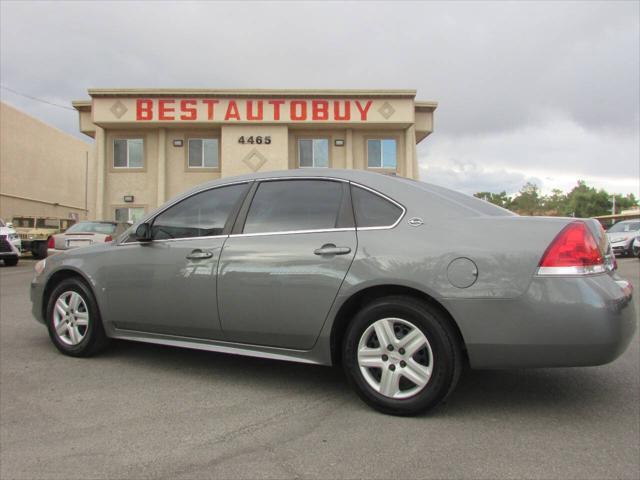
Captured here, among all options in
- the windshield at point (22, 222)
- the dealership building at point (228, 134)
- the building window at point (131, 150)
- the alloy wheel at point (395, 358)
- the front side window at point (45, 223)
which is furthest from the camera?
the building window at point (131, 150)

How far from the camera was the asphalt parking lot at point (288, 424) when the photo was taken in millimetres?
2605

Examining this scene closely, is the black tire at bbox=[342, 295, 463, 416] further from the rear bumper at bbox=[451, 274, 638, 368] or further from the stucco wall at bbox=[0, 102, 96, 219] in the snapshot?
the stucco wall at bbox=[0, 102, 96, 219]

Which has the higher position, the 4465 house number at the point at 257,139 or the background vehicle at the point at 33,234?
the 4465 house number at the point at 257,139

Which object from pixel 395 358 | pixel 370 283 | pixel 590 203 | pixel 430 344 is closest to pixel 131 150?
pixel 370 283

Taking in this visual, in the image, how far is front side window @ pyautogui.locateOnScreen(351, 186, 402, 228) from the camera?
3420 millimetres

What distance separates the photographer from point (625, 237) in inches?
753

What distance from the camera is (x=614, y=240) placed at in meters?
19.3

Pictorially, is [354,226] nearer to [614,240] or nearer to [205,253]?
[205,253]

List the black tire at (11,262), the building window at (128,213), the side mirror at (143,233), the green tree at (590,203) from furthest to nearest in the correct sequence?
the green tree at (590,203) → the building window at (128,213) → the black tire at (11,262) → the side mirror at (143,233)

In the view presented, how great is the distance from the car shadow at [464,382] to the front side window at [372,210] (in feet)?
4.04

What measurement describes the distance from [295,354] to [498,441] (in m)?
1.40

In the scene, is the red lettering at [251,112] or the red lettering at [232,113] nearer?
the red lettering at [232,113]

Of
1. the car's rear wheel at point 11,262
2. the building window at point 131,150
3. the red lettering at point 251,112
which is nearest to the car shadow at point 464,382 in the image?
the car's rear wheel at point 11,262

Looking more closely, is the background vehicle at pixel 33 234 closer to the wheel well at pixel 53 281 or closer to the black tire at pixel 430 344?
the wheel well at pixel 53 281
